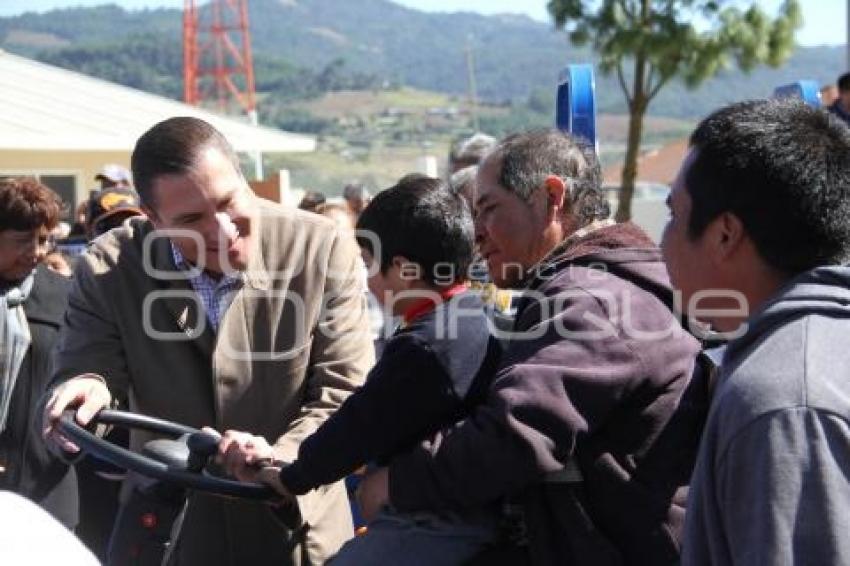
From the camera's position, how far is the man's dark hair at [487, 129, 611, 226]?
298 centimetres

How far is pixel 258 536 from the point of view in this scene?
131 inches

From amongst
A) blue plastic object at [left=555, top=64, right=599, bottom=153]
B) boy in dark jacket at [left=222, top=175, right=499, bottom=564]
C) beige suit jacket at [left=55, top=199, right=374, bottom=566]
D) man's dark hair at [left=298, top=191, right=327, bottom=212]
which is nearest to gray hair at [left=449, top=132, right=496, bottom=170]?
blue plastic object at [left=555, top=64, right=599, bottom=153]

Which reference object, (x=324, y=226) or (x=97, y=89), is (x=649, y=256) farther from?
(x=97, y=89)

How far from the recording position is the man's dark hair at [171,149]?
3.24 m

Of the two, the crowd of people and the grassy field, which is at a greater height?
the crowd of people

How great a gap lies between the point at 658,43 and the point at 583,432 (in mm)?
23777

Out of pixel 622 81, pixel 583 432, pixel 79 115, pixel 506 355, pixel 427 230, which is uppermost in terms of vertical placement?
pixel 427 230

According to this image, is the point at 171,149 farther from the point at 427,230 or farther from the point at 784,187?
the point at 784,187

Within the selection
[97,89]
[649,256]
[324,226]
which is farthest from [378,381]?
[97,89]

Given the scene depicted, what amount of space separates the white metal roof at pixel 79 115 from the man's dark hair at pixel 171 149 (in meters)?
12.3

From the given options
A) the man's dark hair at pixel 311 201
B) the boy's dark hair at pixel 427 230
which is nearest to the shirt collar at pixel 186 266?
the boy's dark hair at pixel 427 230

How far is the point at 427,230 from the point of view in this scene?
3.16 metres

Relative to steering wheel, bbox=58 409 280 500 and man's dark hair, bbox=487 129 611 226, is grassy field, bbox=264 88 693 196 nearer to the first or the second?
man's dark hair, bbox=487 129 611 226

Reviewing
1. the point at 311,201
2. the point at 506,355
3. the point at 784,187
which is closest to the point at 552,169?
the point at 506,355
